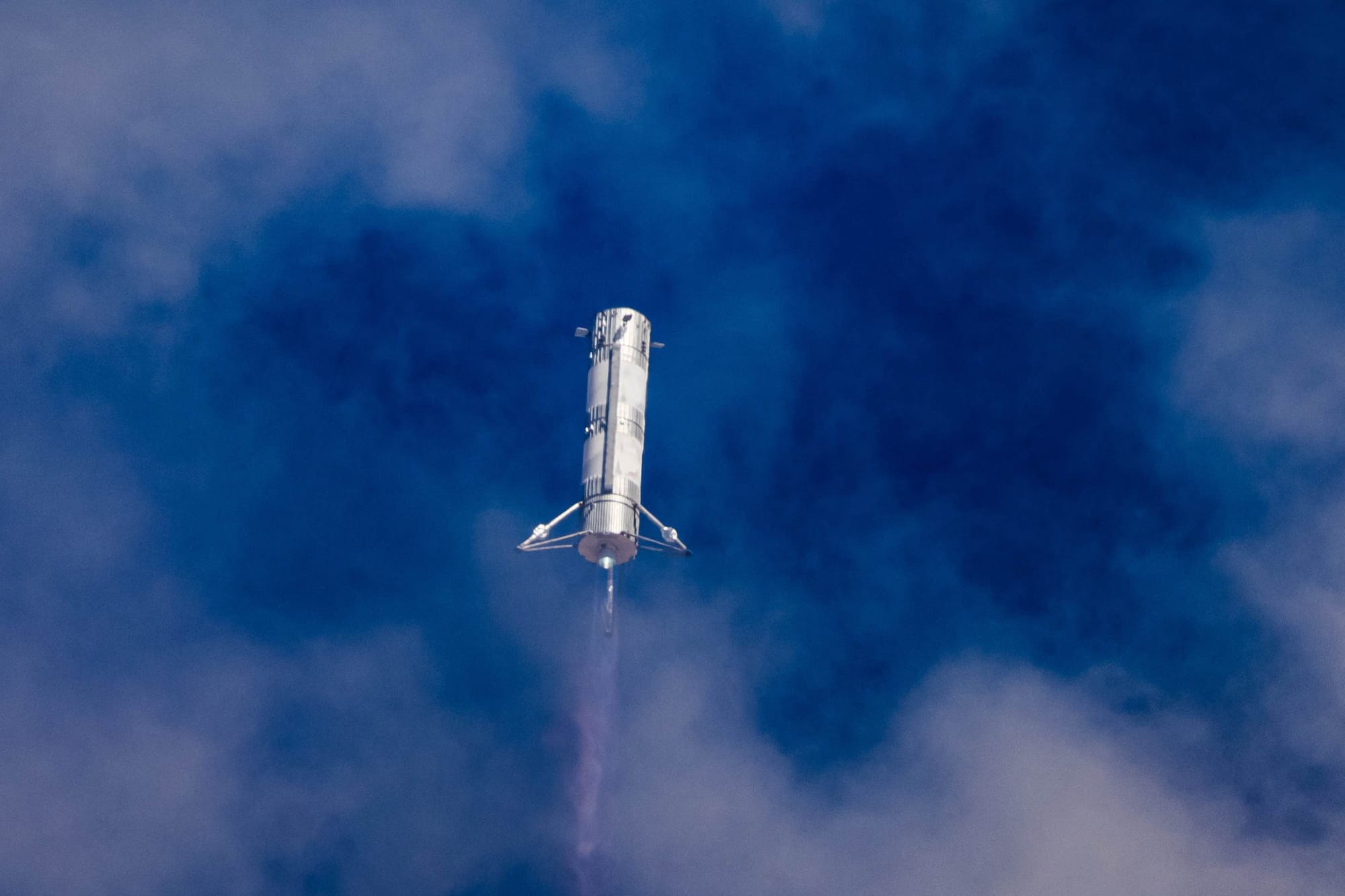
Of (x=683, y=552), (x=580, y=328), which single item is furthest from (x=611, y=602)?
(x=580, y=328)

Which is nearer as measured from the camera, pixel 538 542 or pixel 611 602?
pixel 538 542

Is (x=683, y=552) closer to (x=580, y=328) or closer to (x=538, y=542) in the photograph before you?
(x=538, y=542)

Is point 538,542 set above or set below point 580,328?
below
